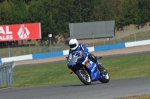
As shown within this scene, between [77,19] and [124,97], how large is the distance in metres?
68.0

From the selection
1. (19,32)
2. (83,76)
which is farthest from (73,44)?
(19,32)

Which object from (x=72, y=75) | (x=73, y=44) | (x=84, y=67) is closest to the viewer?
(x=73, y=44)

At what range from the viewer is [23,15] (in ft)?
251

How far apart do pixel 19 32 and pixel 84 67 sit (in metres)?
46.9

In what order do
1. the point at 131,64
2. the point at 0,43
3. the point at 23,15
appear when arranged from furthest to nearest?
the point at 23,15 → the point at 0,43 → the point at 131,64

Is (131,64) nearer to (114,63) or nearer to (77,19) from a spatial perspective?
(114,63)

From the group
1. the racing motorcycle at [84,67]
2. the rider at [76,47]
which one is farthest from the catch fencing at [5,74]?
the rider at [76,47]

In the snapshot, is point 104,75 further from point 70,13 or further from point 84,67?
point 70,13

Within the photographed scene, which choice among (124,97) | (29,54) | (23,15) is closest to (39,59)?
(29,54)

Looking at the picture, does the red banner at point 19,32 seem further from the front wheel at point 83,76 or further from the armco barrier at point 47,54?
the front wheel at point 83,76

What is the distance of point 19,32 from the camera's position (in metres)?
60.6

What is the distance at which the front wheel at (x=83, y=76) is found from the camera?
14.3 m

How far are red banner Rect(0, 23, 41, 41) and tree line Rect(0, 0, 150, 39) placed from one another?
11.4 m

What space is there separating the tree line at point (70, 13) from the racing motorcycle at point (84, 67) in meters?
57.4
